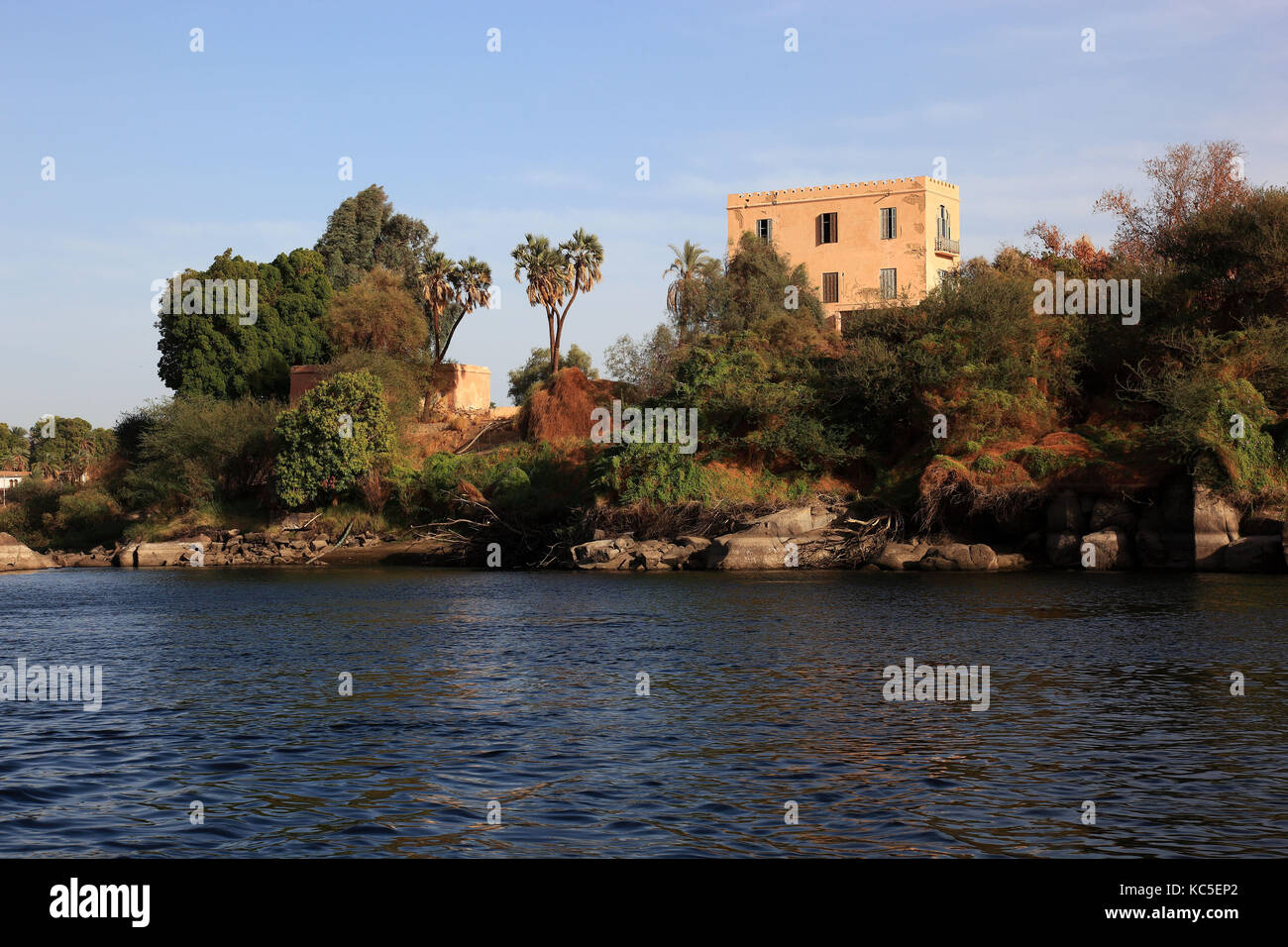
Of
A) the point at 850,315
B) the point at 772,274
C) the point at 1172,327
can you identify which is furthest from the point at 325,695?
the point at 772,274

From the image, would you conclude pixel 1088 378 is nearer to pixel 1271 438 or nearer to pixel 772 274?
pixel 1271 438

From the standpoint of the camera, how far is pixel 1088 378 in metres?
48.7

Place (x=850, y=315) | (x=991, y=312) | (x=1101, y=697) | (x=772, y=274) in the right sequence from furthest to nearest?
(x=772, y=274)
(x=850, y=315)
(x=991, y=312)
(x=1101, y=697)

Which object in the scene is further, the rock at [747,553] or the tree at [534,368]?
the tree at [534,368]

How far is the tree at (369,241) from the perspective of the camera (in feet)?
280

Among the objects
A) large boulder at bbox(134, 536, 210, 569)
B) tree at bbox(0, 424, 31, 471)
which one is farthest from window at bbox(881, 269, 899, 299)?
tree at bbox(0, 424, 31, 471)

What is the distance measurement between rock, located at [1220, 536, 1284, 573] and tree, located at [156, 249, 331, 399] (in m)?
51.2

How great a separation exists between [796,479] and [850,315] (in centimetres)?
1022

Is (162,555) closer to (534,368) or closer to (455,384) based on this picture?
(455,384)

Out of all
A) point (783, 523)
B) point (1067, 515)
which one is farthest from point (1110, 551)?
point (783, 523)

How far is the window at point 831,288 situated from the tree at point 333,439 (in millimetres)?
27177

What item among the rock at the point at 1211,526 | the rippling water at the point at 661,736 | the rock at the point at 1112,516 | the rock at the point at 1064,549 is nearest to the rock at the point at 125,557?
the rippling water at the point at 661,736

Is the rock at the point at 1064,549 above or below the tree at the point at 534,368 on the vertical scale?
below

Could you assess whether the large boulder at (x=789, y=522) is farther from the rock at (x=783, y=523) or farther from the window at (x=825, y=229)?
the window at (x=825, y=229)
